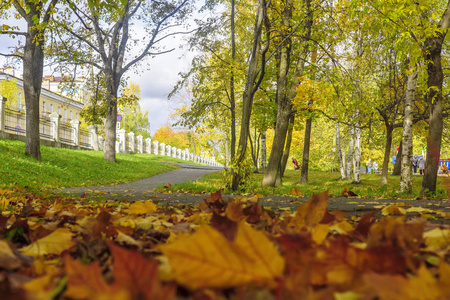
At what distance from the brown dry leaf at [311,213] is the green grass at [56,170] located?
8980 millimetres

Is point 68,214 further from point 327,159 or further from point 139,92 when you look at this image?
point 139,92

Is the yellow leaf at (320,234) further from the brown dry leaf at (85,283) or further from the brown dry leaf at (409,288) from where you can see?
the brown dry leaf at (85,283)

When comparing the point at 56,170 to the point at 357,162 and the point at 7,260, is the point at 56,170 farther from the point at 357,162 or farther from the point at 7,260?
the point at 7,260

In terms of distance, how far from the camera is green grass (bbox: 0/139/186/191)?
452 inches

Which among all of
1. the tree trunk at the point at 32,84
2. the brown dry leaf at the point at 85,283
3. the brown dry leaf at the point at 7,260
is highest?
the tree trunk at the point at 32,84

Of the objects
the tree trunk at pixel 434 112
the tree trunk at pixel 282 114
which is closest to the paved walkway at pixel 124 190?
the tree trunk at pixel 282 114

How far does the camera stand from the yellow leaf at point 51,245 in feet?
4.02

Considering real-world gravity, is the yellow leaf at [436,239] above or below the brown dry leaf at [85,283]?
below

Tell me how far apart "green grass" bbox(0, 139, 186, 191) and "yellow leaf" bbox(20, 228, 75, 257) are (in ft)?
28.3

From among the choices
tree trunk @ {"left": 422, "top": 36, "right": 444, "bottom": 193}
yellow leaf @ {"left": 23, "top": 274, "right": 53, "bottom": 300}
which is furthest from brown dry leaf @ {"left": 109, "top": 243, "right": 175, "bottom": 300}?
tree trunk @ {"left": 422, "top": 36, "right": 444, "bottom": 193}

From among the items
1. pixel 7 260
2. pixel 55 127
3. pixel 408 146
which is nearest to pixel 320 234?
pixel 7 260

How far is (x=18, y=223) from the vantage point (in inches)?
61.2

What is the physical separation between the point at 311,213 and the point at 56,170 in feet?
48.2

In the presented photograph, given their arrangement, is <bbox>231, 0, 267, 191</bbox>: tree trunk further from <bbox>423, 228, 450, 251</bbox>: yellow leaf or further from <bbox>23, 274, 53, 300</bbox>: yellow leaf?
<bbox>23, 274, 53, 300</bbox>: yellow leaf
